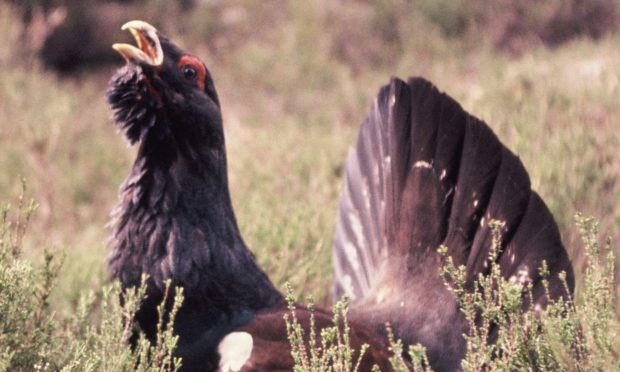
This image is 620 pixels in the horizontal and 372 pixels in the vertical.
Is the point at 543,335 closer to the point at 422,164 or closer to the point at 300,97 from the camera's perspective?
the point at 422,164

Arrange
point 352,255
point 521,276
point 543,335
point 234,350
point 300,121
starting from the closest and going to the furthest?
point 543,335 < point 234,350 < point 521,276 < point 352,255 < point 300,121

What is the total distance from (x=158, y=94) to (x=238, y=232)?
650 millimetres

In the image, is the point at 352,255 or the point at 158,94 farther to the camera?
the point at 352,255

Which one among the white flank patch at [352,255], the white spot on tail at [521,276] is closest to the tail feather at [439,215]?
the white spot on tail at [521,276]

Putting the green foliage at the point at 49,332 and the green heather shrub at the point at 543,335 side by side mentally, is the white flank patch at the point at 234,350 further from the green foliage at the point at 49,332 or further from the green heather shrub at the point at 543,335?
the green heather shrub at the point at 543,335

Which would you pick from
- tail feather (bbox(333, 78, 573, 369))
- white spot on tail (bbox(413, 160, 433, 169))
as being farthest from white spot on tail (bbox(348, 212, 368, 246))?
white spot on tail (bbox(413, 160, 433, 169))

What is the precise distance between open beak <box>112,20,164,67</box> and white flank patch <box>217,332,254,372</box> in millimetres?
1071

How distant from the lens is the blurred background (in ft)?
17.4

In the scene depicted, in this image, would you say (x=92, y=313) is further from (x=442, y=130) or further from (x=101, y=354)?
(x=442, y=130)

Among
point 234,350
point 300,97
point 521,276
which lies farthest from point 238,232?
point 300,97

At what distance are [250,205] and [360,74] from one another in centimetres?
624

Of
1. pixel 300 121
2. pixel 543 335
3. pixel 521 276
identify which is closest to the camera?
pixel 543 335

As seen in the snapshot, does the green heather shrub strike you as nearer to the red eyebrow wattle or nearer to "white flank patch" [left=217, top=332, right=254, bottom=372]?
"white flank patch" [left=217, top=332, right=254, bottom=372]

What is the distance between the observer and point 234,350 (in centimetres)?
339
